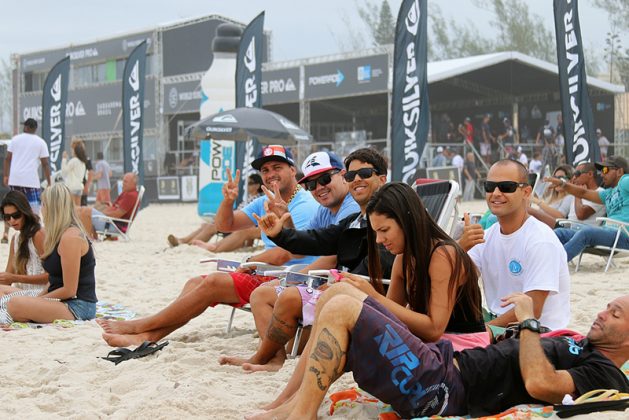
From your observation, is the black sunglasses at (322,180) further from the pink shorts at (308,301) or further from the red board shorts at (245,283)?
the pink shorts at (308,301)

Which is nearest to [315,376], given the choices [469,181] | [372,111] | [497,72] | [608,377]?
[608,377]

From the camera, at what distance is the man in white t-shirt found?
134 inches

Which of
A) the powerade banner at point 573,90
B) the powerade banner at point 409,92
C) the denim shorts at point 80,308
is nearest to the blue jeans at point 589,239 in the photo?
the powerade banner at point 573,90

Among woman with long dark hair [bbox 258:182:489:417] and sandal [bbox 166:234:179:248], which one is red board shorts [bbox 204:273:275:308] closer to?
woman with long dark hair [bbox 258:182:489:417]

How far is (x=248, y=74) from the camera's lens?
15.0 meters

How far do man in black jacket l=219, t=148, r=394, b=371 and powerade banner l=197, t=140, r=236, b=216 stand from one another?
9910 millimetres

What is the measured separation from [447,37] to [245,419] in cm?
4291

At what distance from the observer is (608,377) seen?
283 cm

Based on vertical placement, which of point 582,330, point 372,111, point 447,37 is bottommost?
point 582,330

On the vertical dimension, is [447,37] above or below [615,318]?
above

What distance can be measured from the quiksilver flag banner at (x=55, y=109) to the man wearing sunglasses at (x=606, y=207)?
12573 millimetres

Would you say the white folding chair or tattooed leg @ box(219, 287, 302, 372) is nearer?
tattooed leg @ box(219, 287, 302, 372)

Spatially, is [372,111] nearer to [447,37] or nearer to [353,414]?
[447,37]

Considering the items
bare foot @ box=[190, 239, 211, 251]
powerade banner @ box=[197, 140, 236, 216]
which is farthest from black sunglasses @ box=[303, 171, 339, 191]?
powerade banner @ box=[197, 140, 236, 216]
